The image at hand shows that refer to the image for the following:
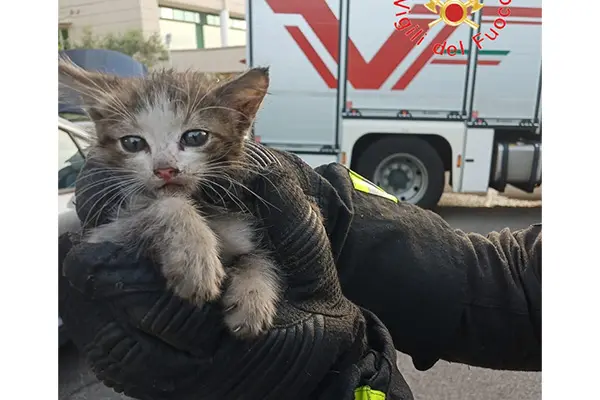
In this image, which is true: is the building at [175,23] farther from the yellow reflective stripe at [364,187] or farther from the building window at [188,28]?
the yellow reflective stripe at [364,187]

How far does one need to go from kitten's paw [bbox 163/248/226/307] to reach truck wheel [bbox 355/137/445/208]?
3.79ft

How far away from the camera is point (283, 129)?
1.84 metres

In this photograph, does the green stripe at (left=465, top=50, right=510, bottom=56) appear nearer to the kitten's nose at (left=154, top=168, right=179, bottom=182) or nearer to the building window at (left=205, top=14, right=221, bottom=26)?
the building window at (left=205, top=14, right=221, bottom=26)

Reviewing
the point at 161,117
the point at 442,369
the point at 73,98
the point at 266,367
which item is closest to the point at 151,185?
the point at 161,117

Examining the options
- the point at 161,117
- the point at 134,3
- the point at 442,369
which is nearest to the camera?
the point at 161,117

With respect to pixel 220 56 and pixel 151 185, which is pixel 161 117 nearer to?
pixel 151 185

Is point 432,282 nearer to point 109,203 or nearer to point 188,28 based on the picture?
point 109,203

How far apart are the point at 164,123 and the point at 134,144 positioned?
0.07m

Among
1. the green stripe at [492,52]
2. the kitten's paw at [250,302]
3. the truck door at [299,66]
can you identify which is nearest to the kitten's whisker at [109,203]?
the kitten's paw at [250,302]

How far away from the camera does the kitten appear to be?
876 mm
